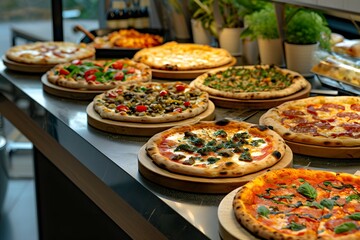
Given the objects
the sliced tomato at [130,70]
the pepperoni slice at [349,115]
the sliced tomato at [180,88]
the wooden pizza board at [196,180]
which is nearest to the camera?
the wooden pizza board at [196,180]

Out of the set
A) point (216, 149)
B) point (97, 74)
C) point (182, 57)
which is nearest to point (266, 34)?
point (182, 57)

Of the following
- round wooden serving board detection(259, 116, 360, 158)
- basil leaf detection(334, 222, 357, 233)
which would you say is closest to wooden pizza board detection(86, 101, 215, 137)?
round wooden serving board detection(259, 116, 360, 158)

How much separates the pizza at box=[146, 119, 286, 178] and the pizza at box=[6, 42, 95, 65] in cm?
144

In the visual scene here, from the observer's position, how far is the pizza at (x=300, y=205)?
1.93 metres

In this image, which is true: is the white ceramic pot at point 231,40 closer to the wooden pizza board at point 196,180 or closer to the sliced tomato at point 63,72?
the sliced tomato at point 63,72

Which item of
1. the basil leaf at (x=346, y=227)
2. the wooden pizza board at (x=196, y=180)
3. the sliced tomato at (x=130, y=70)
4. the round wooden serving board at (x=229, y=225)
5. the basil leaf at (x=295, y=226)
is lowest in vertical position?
the sliced tomato at (x=130, y=70)

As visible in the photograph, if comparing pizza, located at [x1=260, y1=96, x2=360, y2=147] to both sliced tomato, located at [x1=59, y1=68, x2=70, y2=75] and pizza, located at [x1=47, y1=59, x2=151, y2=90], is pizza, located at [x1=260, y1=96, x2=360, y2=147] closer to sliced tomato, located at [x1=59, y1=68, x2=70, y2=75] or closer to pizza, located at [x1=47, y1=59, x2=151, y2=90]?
pizza, located at [x1=47, y1=59, x2=151, y2=90]

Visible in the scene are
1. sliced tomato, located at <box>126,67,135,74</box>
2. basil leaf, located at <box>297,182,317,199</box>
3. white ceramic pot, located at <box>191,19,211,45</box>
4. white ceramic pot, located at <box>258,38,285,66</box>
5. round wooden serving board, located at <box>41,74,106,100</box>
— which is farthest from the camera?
white ceramic pot, located at <box>191,19,211,45</box>

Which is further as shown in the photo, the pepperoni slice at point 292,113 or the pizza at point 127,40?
the pizza at point 127,40

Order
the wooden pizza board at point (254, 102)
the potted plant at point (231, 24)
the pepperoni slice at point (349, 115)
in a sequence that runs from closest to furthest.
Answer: the pepperoni slice at point (349, 115) < the wooden pizza board at point (254, 102) < the potted plant at point (231, 24)

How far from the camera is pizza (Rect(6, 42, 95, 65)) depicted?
396 centimetres

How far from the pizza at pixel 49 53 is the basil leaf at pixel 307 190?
2.08 metres

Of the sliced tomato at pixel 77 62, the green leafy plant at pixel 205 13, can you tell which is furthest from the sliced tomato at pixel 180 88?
the green leafy plant at pixel 205 13

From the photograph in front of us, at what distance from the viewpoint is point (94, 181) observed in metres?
3.03
